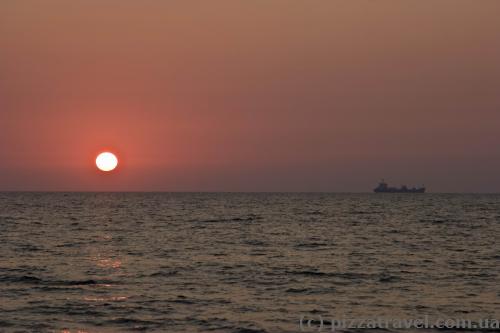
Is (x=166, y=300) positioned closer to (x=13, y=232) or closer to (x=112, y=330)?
(x=112, y=330)

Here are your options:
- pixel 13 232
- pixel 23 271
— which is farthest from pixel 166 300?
pixel 13 232

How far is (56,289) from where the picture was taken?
32.2 meters

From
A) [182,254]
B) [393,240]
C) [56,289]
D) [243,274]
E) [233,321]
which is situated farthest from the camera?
[393,240]

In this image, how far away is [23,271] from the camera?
124 ft

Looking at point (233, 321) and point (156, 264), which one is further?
point (156, 264)

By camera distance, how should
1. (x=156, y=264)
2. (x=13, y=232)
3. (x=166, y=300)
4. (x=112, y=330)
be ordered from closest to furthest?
(x=112, y=330) → (x=166, y=300) → (x=156, y=264) → (x=13, y=232)

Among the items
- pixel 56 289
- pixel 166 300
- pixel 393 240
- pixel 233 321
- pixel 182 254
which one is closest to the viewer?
pixel 233 321

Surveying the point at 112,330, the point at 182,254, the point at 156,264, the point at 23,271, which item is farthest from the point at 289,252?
the point at 112,330

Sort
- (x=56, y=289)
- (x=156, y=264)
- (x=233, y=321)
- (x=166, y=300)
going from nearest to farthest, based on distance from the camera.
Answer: (x=233, y=321)
(x=166, y=300)
(x=56, y=289)
(x=156, y=264)

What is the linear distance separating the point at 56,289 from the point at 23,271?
669cm

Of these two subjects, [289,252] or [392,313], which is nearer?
[392,313]

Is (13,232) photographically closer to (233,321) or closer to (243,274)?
(243,274)

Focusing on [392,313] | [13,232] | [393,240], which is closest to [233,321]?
[392,313]

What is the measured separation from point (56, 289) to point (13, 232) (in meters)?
38.2
